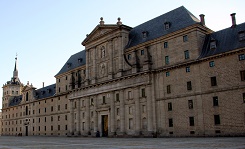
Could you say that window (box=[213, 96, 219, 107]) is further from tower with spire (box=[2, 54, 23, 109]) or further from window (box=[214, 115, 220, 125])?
tower with spire (box=[2, 54, 23, 109])

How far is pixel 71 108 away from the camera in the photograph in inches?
2734

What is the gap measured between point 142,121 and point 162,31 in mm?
16477

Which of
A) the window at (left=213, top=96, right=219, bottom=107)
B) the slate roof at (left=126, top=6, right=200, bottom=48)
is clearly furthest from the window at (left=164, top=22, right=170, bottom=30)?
the window at (left=213, top=96, right=219, bottom=107)

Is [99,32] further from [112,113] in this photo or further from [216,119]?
[216,119]

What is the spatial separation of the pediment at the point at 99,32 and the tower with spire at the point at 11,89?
2652 inches

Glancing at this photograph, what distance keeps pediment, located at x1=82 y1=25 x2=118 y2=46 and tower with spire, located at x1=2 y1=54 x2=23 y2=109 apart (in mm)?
67350

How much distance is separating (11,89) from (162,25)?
90.7m

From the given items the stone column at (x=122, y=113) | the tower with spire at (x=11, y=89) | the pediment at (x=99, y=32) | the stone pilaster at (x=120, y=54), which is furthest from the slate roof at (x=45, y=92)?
the stone column at (x=122, y=113)

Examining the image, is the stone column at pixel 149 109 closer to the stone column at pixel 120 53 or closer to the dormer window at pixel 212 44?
the stone column at pixel 120 53

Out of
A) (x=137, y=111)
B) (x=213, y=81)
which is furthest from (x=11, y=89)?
(x=213, y=81)

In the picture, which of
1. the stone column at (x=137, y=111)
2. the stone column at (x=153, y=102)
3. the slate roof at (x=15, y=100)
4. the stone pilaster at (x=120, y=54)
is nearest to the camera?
the stone column at (x=153, y=102)

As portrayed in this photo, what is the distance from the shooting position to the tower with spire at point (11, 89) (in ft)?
394

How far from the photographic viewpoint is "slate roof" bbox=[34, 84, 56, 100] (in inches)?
3454

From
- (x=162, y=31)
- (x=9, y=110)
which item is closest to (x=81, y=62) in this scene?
(x=162, y=31)
